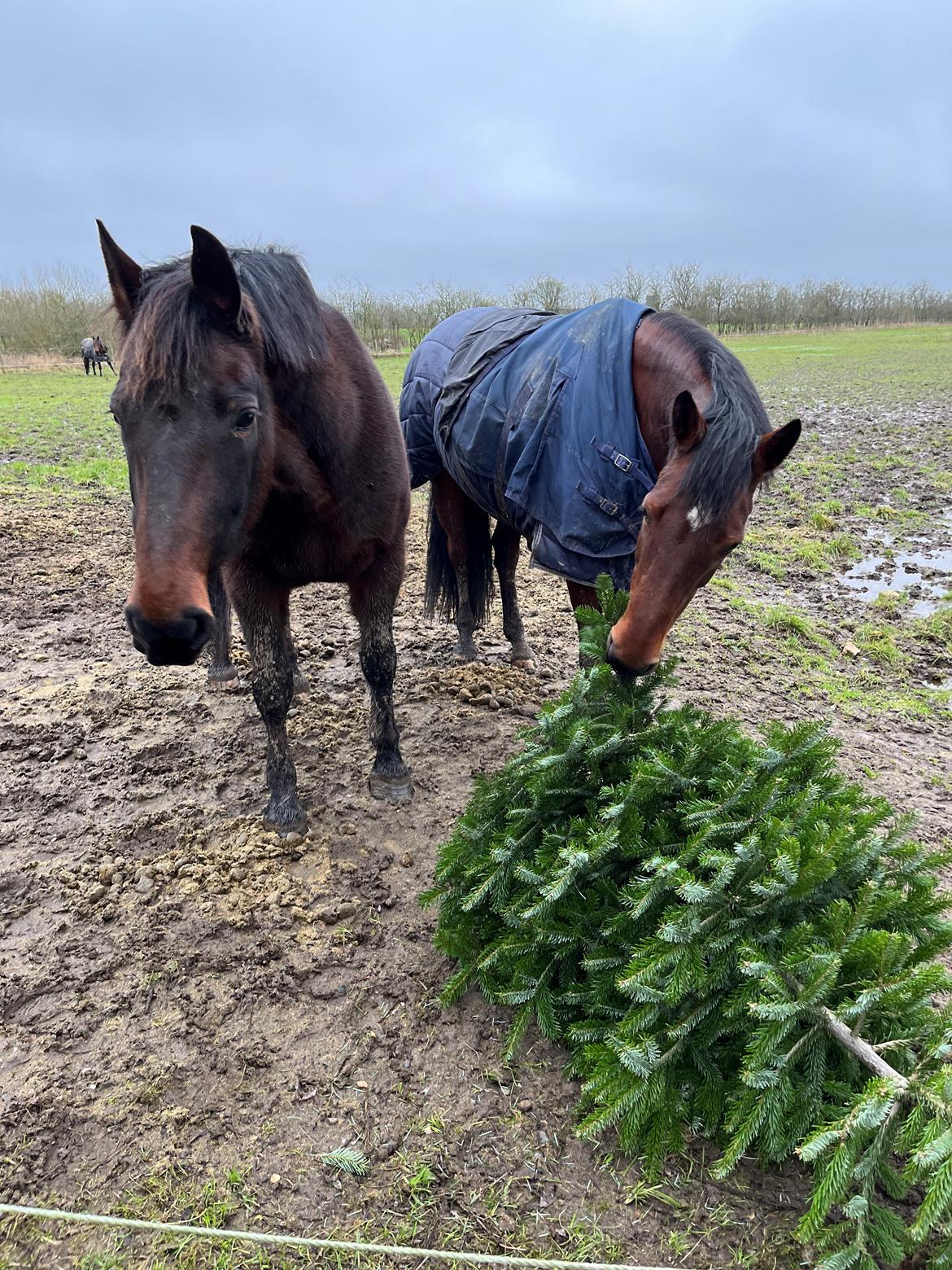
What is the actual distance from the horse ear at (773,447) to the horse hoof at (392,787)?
6.94 ft

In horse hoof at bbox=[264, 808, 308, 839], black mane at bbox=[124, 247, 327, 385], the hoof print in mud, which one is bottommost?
horse hoof at bbox=[264, 808, 308, 839]

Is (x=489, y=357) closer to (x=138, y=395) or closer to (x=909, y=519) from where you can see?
(x=138, y=395)

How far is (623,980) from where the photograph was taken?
176cm

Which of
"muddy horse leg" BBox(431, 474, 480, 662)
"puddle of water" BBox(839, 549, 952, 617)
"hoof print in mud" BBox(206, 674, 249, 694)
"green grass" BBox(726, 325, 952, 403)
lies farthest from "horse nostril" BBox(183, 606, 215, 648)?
"green grass" BBox(726, 325, 952, 403)

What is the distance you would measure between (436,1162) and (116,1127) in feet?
2.94

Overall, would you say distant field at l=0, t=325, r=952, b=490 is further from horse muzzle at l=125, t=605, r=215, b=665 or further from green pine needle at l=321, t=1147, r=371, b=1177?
green pine needle at l=321, t=1147, r=371, b=1177

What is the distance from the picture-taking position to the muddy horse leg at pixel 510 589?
16.0 ft

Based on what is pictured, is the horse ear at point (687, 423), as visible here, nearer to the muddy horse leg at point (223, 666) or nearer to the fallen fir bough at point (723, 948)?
the fallen fir bough at point (723, 948)

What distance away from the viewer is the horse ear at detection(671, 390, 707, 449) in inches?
90.3

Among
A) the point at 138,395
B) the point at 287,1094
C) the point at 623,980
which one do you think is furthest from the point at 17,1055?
the point at 138,395

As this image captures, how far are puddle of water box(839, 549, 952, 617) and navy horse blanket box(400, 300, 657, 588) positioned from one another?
3789 mm

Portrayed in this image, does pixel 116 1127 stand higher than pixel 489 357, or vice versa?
pixel 489 357

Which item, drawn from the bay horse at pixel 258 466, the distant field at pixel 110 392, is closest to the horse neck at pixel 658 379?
the bay horse at pixel 258 466

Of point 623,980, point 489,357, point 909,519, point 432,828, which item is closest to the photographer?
point 623,980
